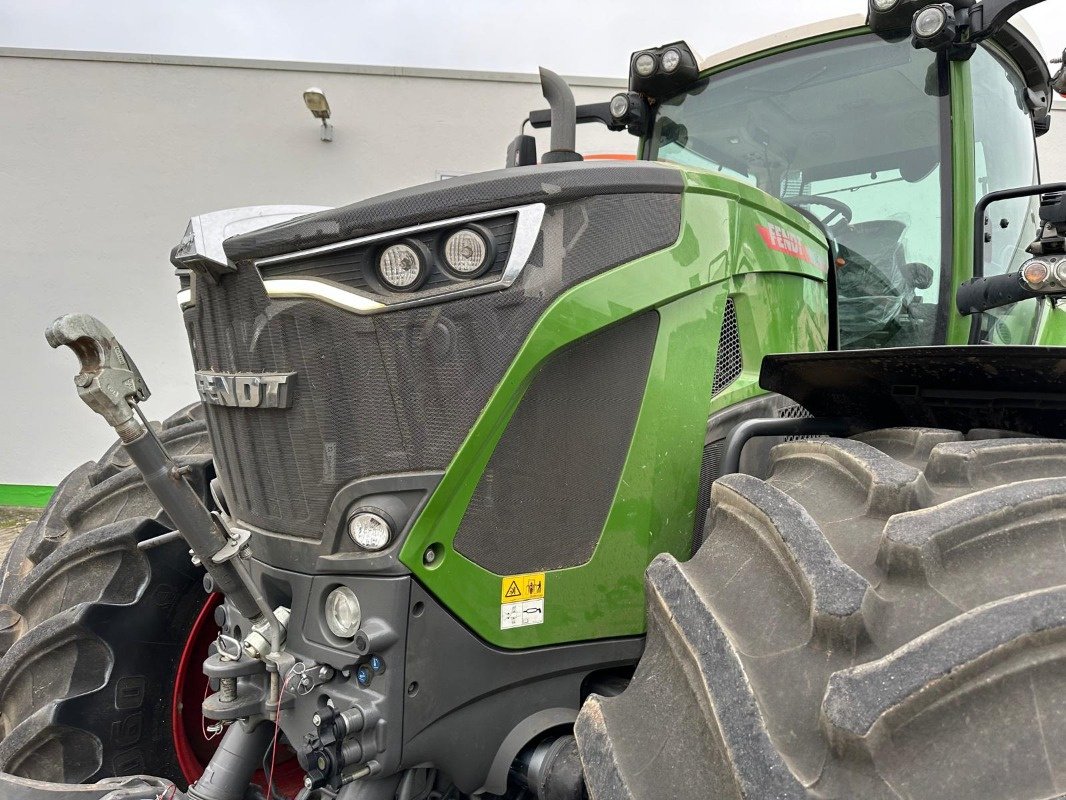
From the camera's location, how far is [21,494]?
26.2 feet

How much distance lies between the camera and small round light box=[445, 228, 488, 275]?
1.32 meters

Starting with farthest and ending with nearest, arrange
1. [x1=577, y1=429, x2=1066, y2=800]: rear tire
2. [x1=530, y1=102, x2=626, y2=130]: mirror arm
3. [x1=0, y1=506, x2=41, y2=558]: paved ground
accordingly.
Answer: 1. [x1=0, y1=506, x2=41, y2=558]: paved ground
2. [x1=530, y1=102, x2=626, y2=130]: mirror arm
3. [x1=577, y1=429, x2=1066, y2=800]: rear tire

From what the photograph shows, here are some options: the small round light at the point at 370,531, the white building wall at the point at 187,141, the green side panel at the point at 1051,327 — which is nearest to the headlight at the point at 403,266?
the small round light at the point at 370,531

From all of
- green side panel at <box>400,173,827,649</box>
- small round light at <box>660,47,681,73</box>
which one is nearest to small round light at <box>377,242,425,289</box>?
green side panel at <box>400,173,827,649</box>

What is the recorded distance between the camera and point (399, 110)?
749cm

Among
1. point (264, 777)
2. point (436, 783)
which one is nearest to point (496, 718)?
point (436, 783)

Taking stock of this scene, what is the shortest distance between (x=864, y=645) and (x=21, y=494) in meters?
8.95

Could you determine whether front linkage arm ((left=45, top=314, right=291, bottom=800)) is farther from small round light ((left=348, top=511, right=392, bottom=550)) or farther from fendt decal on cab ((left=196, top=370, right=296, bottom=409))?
small round light ((left=348, top=511, right=392, bottom=550))

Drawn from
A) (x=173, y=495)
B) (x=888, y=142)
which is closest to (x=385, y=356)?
(x=173, y=495)

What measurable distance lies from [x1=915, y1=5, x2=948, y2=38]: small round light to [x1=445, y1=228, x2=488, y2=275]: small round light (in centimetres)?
146

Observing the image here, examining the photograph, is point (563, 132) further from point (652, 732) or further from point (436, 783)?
point (436, 783)

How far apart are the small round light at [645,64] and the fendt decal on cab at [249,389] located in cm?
176

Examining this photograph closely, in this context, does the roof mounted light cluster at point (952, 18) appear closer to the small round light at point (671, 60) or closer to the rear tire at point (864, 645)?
the small round light at point (671, 60)

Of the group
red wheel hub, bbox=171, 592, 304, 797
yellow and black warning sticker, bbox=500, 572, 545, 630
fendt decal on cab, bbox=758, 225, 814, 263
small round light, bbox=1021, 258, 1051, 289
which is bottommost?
red wheel hub, bbox=171, 592, 304, 797
